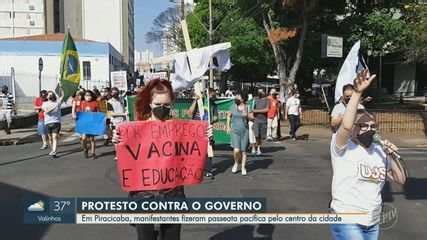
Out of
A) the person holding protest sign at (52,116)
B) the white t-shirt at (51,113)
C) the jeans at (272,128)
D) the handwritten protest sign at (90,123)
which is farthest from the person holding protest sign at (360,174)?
the jeans at (272,128)

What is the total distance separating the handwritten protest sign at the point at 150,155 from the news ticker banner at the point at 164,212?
202 millimetres

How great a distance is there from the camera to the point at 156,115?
4.63 m

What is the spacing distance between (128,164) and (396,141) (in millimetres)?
17677

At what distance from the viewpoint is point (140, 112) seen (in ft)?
15.6

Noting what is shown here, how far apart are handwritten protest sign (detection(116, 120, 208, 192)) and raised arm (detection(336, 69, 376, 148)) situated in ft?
3.91

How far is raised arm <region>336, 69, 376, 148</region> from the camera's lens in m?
4.00

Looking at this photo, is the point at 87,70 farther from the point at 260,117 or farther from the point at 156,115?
the point at 156,115

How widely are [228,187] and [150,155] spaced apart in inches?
248

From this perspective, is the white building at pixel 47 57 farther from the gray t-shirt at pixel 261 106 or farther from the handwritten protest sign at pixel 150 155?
the handwritten protest sign at pixel 150 155

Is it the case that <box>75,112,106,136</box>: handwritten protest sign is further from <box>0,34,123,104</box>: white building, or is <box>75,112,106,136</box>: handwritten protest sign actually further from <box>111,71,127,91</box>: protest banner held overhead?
<box>0,34,123,104</box>: white building

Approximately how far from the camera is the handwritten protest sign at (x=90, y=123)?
15.7m

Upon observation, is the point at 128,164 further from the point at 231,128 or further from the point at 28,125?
the point at 28,125

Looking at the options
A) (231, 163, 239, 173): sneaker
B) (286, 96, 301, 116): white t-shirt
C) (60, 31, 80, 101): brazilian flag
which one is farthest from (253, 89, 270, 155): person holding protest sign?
(60, 31, 80, 101): brazilian flag


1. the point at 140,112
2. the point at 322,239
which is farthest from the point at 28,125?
the point at 140,112
